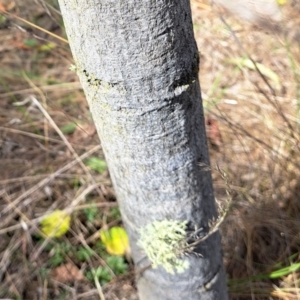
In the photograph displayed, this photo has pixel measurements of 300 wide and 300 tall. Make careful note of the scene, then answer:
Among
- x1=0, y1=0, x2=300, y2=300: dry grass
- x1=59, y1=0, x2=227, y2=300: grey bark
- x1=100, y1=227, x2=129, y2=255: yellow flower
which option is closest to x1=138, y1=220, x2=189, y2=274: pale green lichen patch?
x1=59, y1=0, x2=227, y2=300: grey bark

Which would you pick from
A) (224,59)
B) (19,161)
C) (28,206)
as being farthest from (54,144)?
(224,59)

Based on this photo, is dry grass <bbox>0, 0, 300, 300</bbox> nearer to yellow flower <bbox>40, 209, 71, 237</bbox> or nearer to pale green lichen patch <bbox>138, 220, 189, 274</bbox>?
yellow flower <bbox>40, 209, 71, 237</bbox>

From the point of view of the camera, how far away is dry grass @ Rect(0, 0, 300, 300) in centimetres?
132

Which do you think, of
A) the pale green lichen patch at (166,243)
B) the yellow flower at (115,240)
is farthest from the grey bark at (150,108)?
the yellow flower at (115,240)

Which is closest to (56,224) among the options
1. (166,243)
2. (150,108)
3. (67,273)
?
(67,273)

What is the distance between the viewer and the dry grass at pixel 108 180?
1.32m

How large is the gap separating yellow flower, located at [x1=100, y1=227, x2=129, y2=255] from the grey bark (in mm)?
425

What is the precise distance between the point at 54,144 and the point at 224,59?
2.63 feet

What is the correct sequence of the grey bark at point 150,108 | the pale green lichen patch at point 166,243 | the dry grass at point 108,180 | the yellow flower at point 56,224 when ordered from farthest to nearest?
the yellow flower at point 56,224 → the dry grass at point 108,180 → the pale green lichen patch at point 166,243 → the grey bark at point 150,108

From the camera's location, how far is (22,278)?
4.61 feet

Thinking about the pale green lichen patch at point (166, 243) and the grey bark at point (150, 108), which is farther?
the pale green lichen patch at point (166, 243)

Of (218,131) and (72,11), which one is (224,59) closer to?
(218,131)

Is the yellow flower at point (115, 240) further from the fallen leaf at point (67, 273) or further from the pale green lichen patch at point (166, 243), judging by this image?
the pale green lichen patch at point (166, 243)

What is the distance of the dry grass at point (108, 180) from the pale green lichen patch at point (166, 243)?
0.32 m
